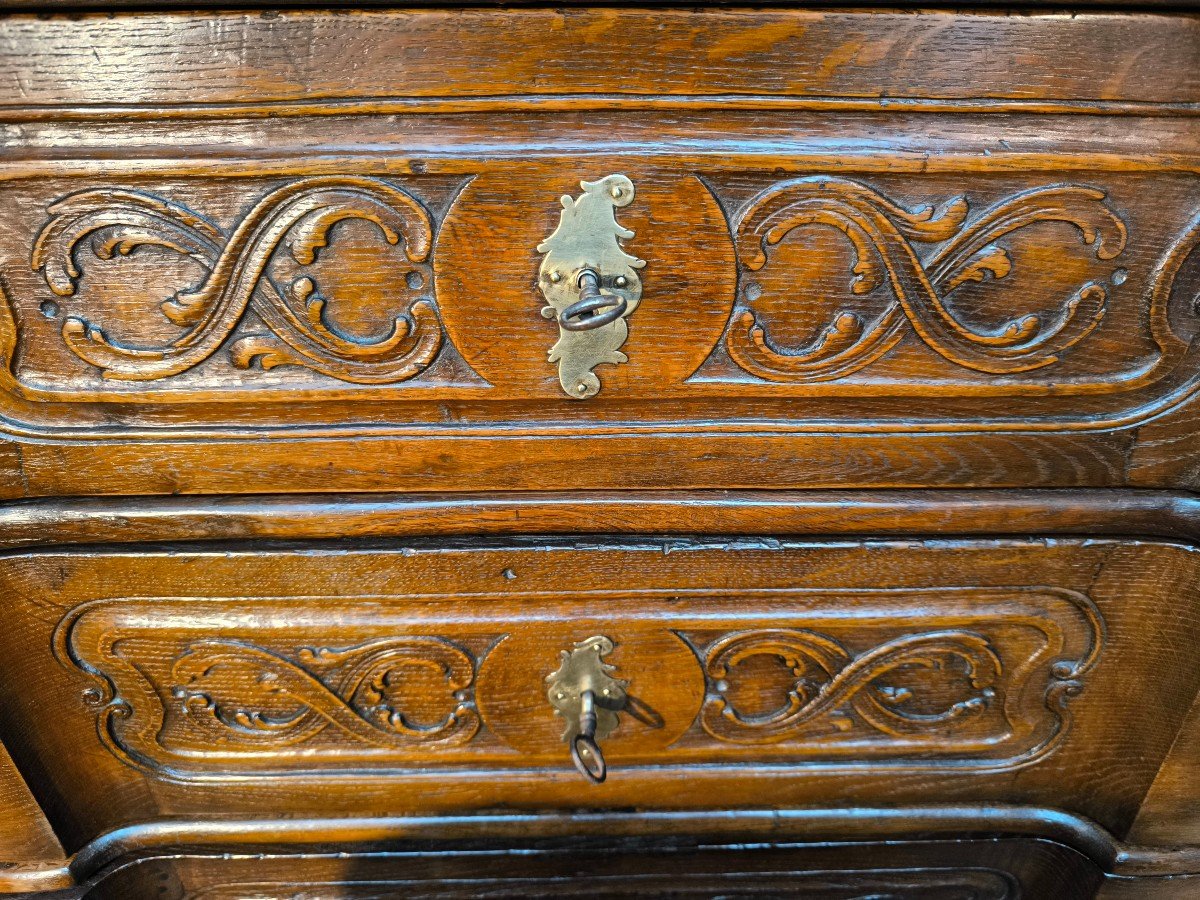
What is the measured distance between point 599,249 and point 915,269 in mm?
196

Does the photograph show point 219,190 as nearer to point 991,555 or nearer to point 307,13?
point 307,13

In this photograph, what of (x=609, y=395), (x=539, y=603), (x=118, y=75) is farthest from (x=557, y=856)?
(x=118, y=75)

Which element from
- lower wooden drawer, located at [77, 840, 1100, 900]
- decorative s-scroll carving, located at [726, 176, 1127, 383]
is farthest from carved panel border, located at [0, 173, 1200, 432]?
lower wooden drawer, located at [77, 840, 1100, 900]

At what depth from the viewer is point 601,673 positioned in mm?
625

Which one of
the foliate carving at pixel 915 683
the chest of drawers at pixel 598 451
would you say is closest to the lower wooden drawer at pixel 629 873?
the chest of drawers at pixel 598 451

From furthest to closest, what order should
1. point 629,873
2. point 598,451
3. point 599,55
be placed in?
point 629,873 < point 598,451 < point 599,55

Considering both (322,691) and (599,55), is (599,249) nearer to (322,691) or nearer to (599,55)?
(599,55)

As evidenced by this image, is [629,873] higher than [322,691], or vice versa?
[322,691]

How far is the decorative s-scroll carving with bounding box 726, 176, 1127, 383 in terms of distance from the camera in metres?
0.48

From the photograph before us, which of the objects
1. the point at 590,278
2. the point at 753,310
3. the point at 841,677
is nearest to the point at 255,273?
the point at 590,278

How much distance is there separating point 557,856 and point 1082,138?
67 centimetres

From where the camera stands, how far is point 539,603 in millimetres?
600

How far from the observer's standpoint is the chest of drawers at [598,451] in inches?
17.8

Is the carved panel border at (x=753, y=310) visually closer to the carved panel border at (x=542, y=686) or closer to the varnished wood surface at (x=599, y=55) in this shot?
the varnished wood surface at (x=599, y=55)
